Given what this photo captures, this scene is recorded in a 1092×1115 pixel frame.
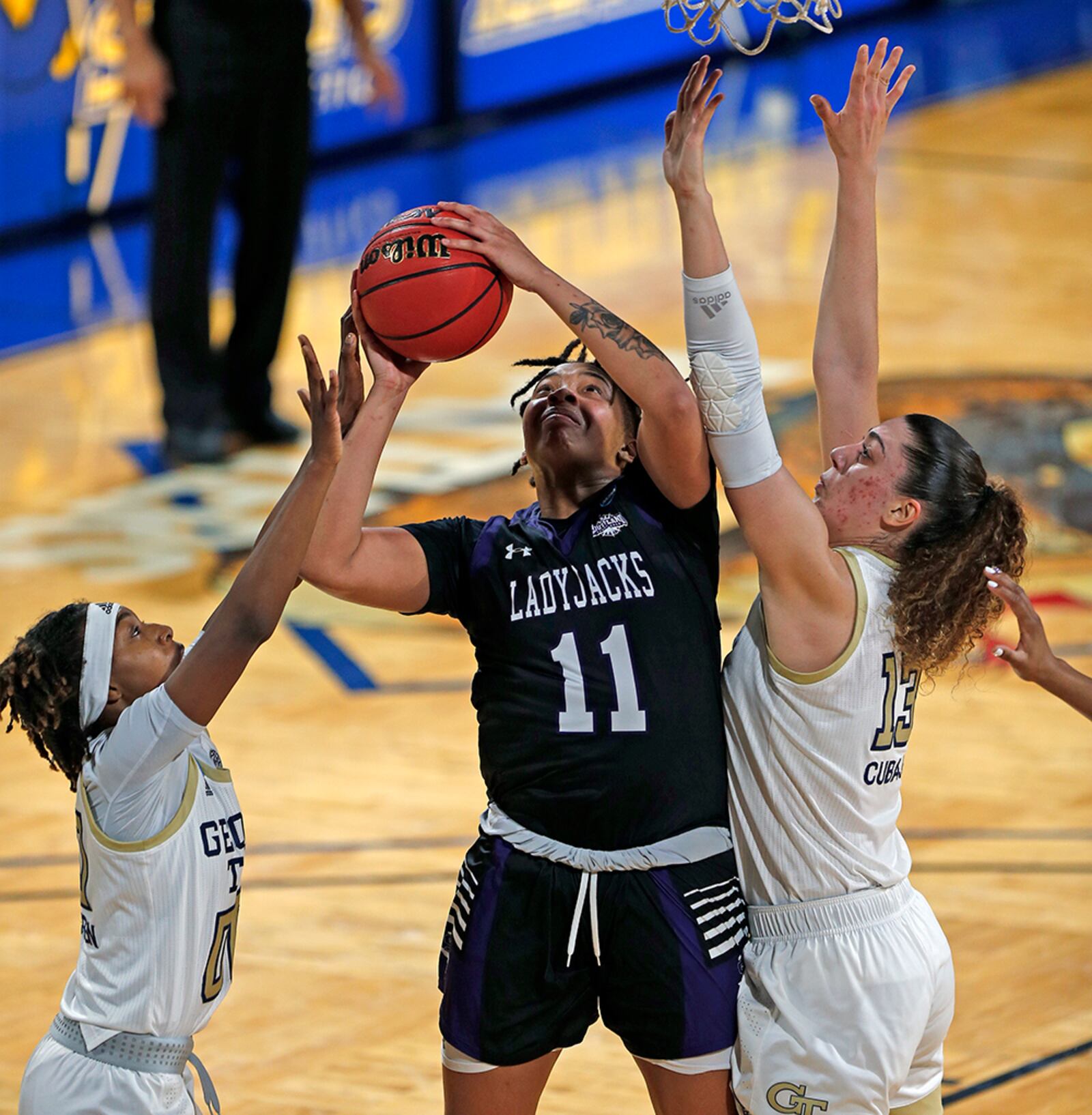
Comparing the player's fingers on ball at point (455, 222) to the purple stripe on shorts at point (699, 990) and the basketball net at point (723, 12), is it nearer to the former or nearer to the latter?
the basketball net at point (723, 12)

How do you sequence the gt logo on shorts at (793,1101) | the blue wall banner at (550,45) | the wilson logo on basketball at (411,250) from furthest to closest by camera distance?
the blue wall banner at (550,45), the wilson logo on basketball at (411,250), the gt logo on shorts at (793,1101)

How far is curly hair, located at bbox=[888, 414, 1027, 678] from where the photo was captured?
131 inches

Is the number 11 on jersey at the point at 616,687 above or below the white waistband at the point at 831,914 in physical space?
above

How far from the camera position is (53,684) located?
3438 millimetres

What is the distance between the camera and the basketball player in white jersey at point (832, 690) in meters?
3.20

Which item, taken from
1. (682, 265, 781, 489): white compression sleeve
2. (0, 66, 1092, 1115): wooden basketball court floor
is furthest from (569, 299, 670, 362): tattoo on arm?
(0, 66, 1092, 1115): wooden basketball court floor

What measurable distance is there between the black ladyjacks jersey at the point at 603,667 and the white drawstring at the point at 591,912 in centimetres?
6

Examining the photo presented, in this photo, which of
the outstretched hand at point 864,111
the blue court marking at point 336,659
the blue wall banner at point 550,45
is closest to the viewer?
the outstretched hand at point 864,111

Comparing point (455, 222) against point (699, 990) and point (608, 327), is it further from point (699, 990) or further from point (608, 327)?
point (699, 990)

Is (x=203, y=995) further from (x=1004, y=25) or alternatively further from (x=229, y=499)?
(x=1004, y=25)

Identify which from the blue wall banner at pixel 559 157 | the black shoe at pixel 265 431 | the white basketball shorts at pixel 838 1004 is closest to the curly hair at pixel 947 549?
the white basketball shorts at pixel 838 1004

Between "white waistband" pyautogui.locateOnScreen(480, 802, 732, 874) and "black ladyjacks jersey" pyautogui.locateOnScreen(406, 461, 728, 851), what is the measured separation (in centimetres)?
2

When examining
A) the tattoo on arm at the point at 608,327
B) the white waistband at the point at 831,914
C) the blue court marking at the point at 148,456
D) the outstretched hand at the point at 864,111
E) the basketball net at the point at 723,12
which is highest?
the basketball net at the point at 723,12

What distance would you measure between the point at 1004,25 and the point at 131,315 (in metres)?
10.8
